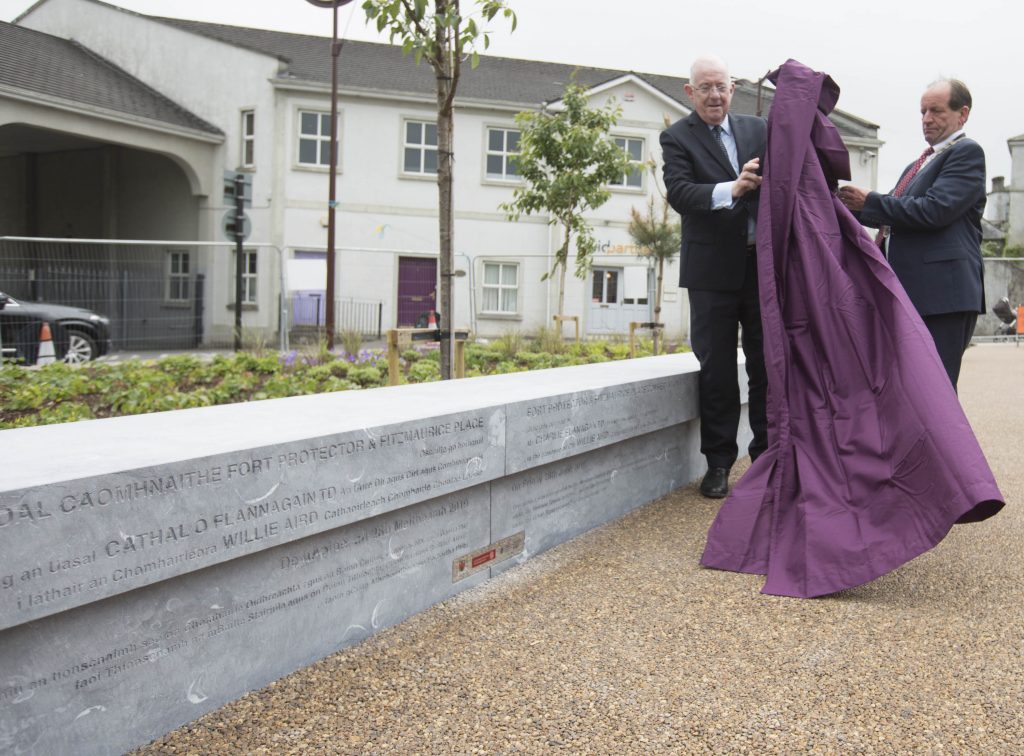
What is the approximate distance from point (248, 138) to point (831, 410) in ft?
77.9

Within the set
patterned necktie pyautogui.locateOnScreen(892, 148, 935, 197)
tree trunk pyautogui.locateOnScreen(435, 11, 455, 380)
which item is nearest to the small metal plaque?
patterned necktie pyautogui.locateOnScreen(892, 148, 935, 197)

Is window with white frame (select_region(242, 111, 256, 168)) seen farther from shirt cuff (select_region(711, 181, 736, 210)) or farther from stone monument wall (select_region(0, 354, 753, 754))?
stone monument wall (select_region(0, 354, 753, 754))

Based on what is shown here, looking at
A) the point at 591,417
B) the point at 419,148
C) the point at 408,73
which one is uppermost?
the point at 408,73

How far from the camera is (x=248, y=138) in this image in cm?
2502

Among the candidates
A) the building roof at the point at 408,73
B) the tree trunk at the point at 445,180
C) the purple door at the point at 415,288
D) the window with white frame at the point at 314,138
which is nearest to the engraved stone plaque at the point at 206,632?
the tree trunk at the point at 445,180

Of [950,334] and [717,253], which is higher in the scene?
[717,253]

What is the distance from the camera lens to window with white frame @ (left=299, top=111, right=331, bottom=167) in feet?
81.0

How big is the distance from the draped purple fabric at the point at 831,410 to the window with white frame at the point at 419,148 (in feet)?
73.8

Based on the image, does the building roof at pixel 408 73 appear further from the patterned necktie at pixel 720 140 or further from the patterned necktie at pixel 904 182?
the patterned necktie at pixel 904 182

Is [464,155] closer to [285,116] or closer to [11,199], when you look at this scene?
[285,116]

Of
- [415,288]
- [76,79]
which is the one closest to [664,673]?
[415,288]

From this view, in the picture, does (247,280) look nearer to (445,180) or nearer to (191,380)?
(191,380)

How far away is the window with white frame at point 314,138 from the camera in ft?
81.0

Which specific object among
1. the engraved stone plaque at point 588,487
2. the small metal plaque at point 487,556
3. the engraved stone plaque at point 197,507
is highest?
the engraved stone plaque at point 197,507
